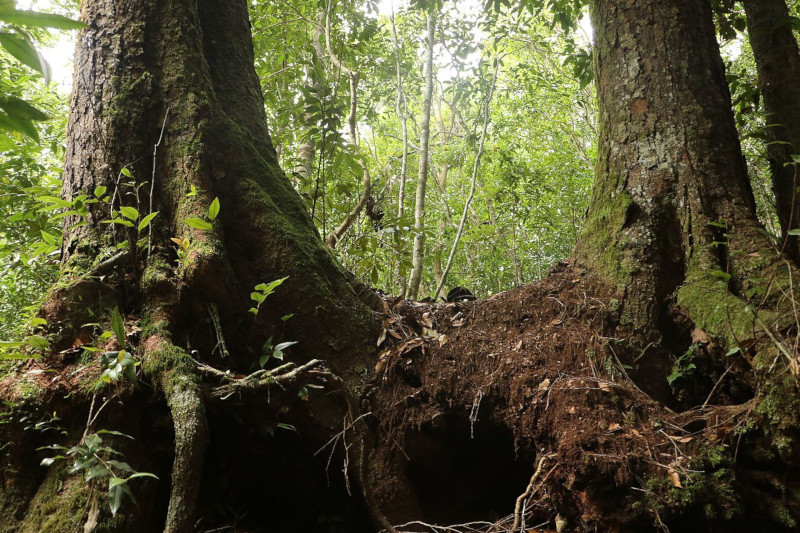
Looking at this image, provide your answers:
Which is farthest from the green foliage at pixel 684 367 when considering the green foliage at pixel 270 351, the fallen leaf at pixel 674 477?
the green foliage at pixel 270 351

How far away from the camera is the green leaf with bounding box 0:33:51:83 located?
32.9 inches

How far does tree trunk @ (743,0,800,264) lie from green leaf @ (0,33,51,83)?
3.61 m

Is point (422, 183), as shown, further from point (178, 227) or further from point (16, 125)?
point (16, 125)

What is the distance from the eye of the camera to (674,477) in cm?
186

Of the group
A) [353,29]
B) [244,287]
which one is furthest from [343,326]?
[353,29]

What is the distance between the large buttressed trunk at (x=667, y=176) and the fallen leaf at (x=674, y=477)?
2.42ft

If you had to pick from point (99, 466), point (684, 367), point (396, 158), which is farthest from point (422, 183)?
point (99, 466)

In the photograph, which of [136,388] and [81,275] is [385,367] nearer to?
[136,388]

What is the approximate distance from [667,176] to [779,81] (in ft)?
4.65

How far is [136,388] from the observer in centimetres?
204

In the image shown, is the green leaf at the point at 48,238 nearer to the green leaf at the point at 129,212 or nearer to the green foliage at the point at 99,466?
the green leaf at the point at 129,212

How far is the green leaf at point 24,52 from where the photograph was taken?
84 cm

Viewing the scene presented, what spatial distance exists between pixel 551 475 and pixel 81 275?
2.21 m

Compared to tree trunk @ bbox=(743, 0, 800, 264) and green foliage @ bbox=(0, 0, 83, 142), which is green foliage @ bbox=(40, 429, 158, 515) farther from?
tree trunk @ bbox=(743, 0, 800, 264)
